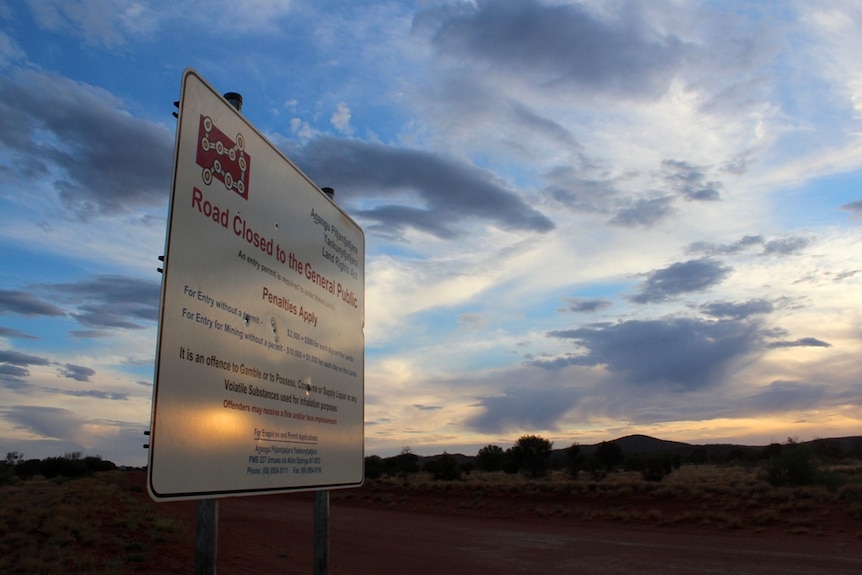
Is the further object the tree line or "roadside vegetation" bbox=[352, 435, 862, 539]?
the tree line

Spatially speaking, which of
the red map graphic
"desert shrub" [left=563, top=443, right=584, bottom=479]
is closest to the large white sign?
the red map graphic

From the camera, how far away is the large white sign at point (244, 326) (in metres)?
3.03

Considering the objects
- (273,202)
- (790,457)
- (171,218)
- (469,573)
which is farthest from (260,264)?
(790,457)

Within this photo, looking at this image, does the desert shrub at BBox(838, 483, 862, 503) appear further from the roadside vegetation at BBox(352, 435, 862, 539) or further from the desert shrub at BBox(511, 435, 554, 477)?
the desert shrub at BBox(511, 435, 554, 477)

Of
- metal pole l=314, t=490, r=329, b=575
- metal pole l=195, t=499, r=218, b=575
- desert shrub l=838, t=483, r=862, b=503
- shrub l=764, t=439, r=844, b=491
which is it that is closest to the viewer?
metal pole l=195, t=499, r=218, b=575

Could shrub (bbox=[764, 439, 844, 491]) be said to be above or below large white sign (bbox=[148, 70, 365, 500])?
below

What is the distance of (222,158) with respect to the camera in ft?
11.8

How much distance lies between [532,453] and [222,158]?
191 feet

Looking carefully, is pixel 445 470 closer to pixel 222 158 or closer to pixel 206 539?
pixel 206 539

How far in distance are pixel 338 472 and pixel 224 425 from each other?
71.2 inches

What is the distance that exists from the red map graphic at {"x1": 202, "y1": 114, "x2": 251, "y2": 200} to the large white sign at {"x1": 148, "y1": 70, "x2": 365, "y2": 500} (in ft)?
0.03

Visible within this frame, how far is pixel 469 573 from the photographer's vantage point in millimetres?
14984

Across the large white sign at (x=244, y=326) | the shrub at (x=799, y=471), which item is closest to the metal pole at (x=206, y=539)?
the large white sign at (x=244, y=326)

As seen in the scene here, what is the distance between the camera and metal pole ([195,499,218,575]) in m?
3.27
